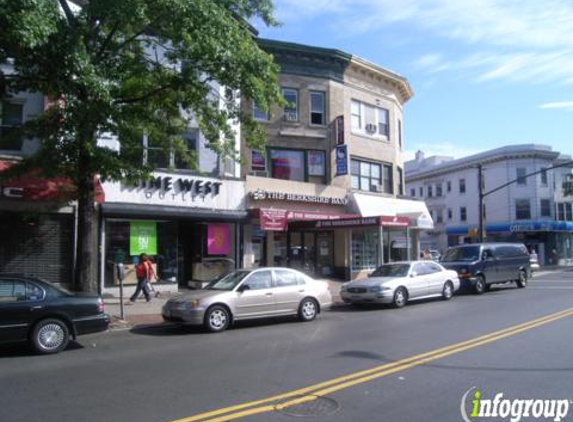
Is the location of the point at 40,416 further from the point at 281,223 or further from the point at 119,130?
the point at 281,223

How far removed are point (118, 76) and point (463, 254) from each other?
15.3 metres

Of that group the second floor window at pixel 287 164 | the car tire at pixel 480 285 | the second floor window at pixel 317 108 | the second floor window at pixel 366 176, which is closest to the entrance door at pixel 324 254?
the second floor window at pixel 366 176

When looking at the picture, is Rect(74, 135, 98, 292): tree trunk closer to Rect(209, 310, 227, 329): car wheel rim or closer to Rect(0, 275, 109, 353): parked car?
Rect(0, 275, 109, 353): parked car

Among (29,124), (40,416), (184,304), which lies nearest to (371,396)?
(40,416)

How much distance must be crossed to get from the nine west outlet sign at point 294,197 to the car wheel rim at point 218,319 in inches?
399

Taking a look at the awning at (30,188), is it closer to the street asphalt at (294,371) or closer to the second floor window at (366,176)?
the street asphalt at (294,371)

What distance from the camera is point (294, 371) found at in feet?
24.8

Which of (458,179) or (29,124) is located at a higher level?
(458,179)

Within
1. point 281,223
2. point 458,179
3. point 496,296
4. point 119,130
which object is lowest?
point 496,296

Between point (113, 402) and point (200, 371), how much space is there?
1737mm

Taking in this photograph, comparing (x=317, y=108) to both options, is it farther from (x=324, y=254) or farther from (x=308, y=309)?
(x=308, y=309)

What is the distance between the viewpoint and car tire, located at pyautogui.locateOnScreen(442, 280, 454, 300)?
18.2 meters

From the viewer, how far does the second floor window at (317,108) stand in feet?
83.0

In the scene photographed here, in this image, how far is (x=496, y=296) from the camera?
18891 mm
